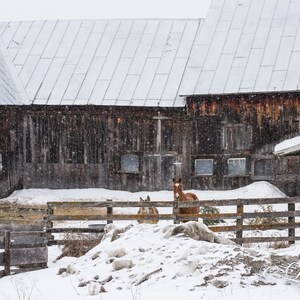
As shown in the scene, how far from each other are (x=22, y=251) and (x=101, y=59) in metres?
18.1

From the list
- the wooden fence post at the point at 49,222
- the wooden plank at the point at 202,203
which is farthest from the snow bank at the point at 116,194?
the wooden fence post at the point at 49,222

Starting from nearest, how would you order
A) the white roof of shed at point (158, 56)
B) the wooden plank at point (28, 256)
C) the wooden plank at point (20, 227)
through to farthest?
1. the wooden plank at point (28, 256)
2. the wooden plank at point (20, 227)
3. the white roof of shed at point (158, 56)

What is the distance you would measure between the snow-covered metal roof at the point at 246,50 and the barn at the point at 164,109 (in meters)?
0.05

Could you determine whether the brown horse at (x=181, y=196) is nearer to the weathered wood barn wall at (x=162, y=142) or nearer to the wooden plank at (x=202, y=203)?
the wooden plank at (x=202, y=203)

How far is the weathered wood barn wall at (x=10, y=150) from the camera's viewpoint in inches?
1088

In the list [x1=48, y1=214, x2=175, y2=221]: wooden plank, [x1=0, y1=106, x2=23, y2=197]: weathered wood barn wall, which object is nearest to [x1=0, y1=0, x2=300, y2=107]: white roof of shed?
[x1=0, y1=106, x2=23, y2=197]: weathered wood barn wall

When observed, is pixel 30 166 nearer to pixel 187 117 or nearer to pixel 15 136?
pixel 15 136

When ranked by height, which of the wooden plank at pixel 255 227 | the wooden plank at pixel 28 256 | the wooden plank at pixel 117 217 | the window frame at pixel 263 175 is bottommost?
the wooden plank at pixel 28 256

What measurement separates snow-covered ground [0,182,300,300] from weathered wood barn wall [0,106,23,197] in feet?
50.7

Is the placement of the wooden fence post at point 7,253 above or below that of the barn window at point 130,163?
below

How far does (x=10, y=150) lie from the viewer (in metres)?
28.2

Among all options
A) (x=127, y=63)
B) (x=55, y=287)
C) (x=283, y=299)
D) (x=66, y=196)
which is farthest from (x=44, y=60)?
(x=283, y=299)

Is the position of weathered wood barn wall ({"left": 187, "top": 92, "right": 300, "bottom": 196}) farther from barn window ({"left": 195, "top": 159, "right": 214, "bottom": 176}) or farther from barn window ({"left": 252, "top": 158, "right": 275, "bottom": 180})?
barn window ({"left": 195, "top": 159, "right": 214, "bottom": 176})

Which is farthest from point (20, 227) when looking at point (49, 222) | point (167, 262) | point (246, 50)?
point (246, 50)
